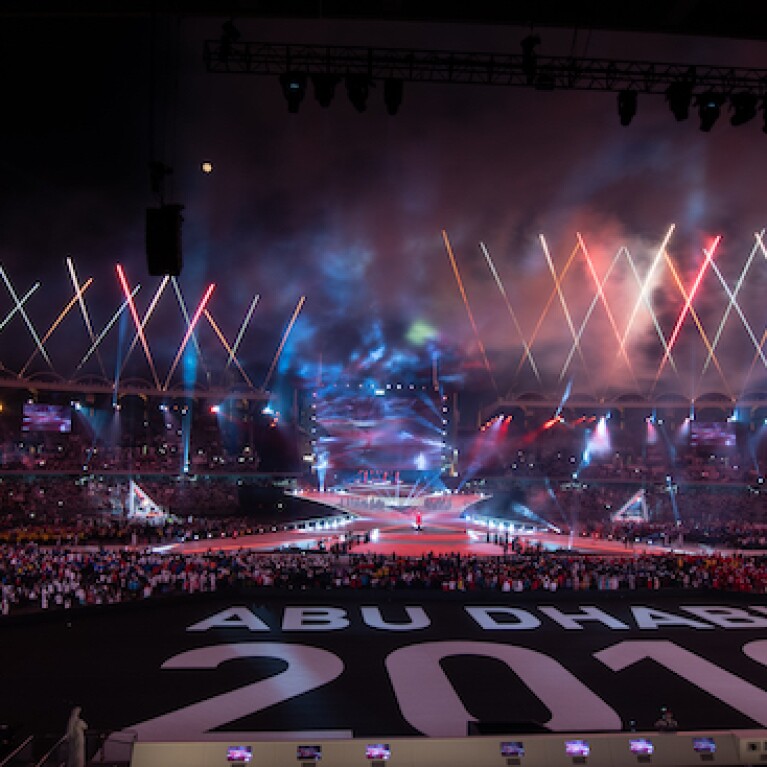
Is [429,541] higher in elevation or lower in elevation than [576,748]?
lower

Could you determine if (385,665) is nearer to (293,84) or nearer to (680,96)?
(293,84)

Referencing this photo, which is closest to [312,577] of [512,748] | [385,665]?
[385,665]

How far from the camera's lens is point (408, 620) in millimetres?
19219

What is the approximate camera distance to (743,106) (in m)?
12.4

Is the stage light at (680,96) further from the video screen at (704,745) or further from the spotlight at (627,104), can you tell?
the video screen at (704,745)

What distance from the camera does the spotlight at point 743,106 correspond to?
40.4ft

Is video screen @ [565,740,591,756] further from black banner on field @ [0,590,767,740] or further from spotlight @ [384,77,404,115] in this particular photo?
spotlight @ [384,77,404,115]

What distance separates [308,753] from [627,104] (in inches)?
477

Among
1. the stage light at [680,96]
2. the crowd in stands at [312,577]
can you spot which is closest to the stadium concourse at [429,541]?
the crowd in stands at [312,577]

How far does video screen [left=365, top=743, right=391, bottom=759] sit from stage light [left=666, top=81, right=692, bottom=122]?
11692 millimetres

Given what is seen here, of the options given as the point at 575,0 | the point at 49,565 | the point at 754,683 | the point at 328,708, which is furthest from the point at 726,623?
the point at 49,565

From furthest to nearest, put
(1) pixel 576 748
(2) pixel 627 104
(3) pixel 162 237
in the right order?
1. (2) pixel 627 104
2. (3) pixel 162 237
3. (1) pixel 576 748

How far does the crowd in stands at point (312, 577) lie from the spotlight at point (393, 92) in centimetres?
1520

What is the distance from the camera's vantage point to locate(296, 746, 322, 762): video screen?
8.80m
